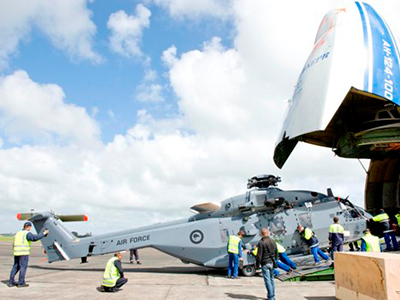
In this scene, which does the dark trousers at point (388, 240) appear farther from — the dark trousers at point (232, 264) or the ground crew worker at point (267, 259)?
the ground crew worker at point (267, 259)

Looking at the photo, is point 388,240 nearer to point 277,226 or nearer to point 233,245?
point 277,226

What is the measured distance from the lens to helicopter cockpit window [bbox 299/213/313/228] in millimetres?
12141

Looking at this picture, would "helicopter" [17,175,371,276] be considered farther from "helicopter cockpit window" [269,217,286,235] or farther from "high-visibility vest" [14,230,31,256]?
"high-visibility vest" [14,230,31,256]

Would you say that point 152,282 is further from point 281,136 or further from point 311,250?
point 281,136

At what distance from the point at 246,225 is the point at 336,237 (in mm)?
3022

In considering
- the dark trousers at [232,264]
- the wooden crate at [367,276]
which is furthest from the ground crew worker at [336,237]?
the wooden crate at [367,276]

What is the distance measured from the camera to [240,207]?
1220 centimetres

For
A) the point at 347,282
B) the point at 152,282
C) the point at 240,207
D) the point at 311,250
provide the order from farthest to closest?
the point at 240,207 → the point at 311,250 → the point at 152,282 → the point at 347,282

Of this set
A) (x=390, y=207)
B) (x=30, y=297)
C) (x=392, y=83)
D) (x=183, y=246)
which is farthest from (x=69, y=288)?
(x=390, y=207)

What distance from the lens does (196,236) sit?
40.1 ft

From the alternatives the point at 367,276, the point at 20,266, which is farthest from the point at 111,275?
the point at 367,276

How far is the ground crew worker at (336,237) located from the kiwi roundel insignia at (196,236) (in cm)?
442

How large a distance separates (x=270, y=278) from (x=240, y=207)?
533 centimetres

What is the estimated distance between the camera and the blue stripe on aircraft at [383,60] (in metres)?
9.86
